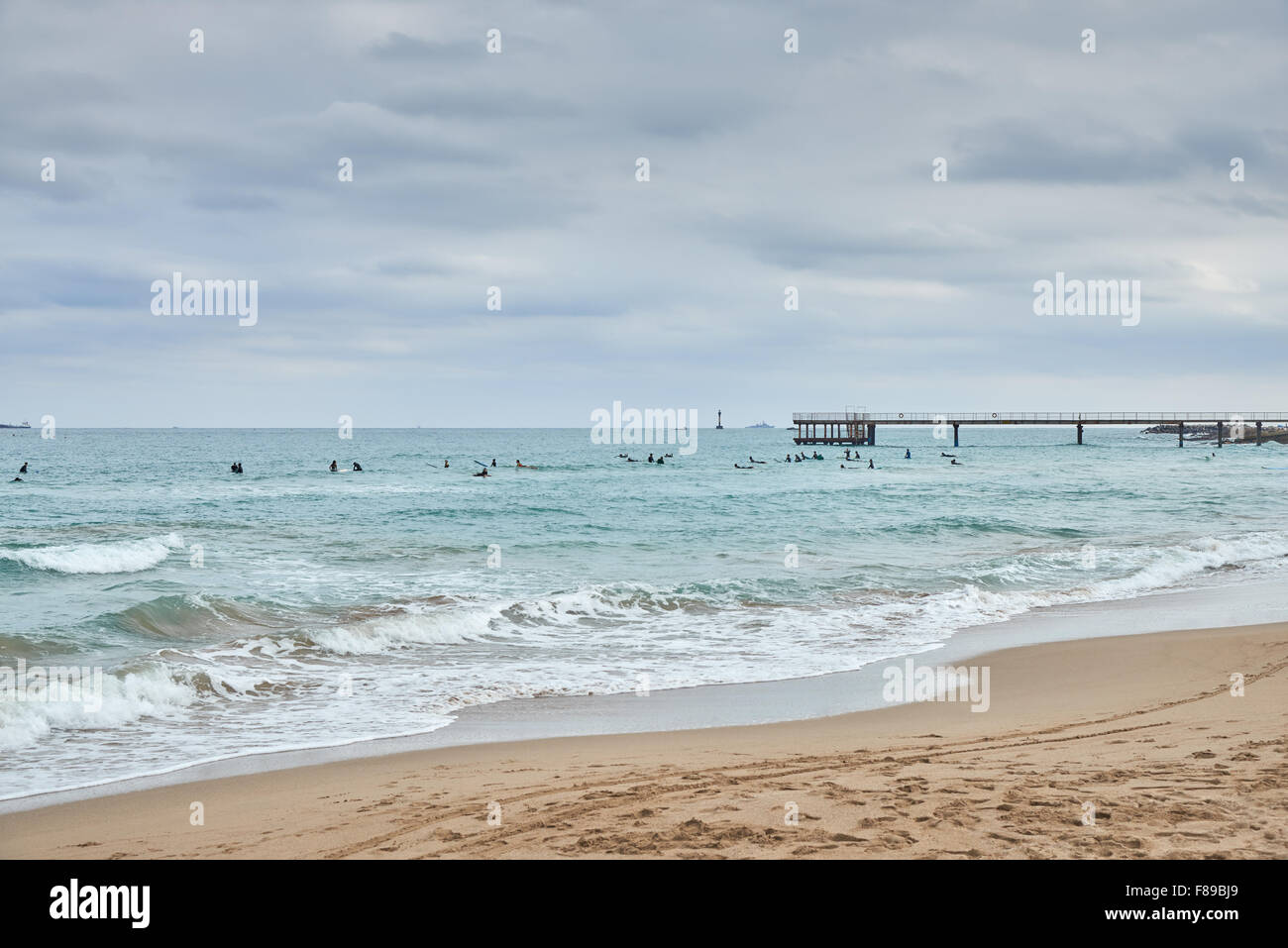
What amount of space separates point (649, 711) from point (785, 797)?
163 inches

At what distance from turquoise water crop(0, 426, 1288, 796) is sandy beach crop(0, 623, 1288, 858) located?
5.28 ft

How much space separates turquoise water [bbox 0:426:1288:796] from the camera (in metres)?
10.2

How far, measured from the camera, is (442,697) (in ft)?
35.3

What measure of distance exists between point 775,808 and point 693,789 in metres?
0.81

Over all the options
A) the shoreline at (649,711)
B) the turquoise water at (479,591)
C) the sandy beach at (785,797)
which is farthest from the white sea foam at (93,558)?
the sandy beach at (785,797)

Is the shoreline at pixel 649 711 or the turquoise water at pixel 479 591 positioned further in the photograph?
the turquoise water at pixel 479 591

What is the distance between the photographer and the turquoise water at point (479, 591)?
1020 cm

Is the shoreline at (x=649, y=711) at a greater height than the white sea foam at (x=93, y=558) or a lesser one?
lesser

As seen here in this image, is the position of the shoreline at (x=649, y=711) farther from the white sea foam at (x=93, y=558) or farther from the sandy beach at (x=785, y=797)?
the white sea foam at (x=93, y=558)

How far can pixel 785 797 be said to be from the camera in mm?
6098

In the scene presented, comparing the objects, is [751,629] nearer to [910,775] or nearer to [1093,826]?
[910,775]

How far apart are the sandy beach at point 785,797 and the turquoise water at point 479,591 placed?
1.61m

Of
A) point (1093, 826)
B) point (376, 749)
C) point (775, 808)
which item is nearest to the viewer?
point (1093, 826)
